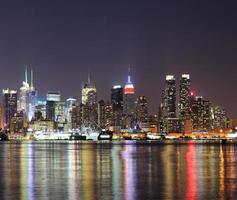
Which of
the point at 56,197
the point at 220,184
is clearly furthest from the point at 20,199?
the point at 220,184

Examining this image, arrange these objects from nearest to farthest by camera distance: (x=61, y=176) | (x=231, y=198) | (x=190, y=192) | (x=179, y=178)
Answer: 1. (x=231, y=198)
2. (x=190, y=192)
3. (x=179, y=178)
4. (x=61, y=176)

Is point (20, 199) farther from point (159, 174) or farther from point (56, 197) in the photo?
point (159, 174)

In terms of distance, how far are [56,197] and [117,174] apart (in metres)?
15.1

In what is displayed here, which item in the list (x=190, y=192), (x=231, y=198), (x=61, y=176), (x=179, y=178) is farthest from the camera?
(x=61, y=176)

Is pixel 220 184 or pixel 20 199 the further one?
pixel 220 184

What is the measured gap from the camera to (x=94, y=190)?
32.9m

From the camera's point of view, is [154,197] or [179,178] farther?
[179,178]

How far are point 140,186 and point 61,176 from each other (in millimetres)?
9530

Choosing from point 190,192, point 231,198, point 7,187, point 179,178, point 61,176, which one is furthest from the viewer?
point 61,176

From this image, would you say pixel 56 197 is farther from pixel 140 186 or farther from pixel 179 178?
pixel 179 178

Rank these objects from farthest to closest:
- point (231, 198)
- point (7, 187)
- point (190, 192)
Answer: point (7, 187) < point (190, 192) < point (231, 198)

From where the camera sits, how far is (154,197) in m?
30.0

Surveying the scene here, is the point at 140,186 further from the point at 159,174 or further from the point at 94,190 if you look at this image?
the point at 159,174

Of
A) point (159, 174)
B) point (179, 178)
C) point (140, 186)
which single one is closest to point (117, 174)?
point (159, 174)
